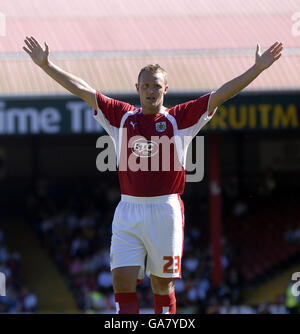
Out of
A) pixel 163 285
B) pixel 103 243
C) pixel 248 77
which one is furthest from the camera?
pixel 103 243

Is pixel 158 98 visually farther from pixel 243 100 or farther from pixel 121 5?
pixel 121 5

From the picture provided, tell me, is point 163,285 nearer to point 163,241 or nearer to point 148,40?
point 163,241

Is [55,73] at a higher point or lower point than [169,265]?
higher

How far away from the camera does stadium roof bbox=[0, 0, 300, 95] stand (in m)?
14.7

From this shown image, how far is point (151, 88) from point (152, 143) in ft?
1.17

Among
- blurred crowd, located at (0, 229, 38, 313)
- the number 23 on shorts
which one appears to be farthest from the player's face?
blurred crowd, located at (0, 229, 38, 313)

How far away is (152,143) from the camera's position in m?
4.69

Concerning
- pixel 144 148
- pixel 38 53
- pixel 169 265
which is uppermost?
pixel 38 53

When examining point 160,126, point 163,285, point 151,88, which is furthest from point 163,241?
point 151,88

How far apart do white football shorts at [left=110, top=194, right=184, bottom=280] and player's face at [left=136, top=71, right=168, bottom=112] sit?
24.2 inches

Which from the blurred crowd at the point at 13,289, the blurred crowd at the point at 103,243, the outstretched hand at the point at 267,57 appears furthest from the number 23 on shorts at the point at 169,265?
the blurred crowd at the point at 13,289

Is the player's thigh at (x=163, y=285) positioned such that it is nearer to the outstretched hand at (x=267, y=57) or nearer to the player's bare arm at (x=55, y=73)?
the player's bare arm at (x=55, y=73)

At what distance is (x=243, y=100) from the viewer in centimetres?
1376
